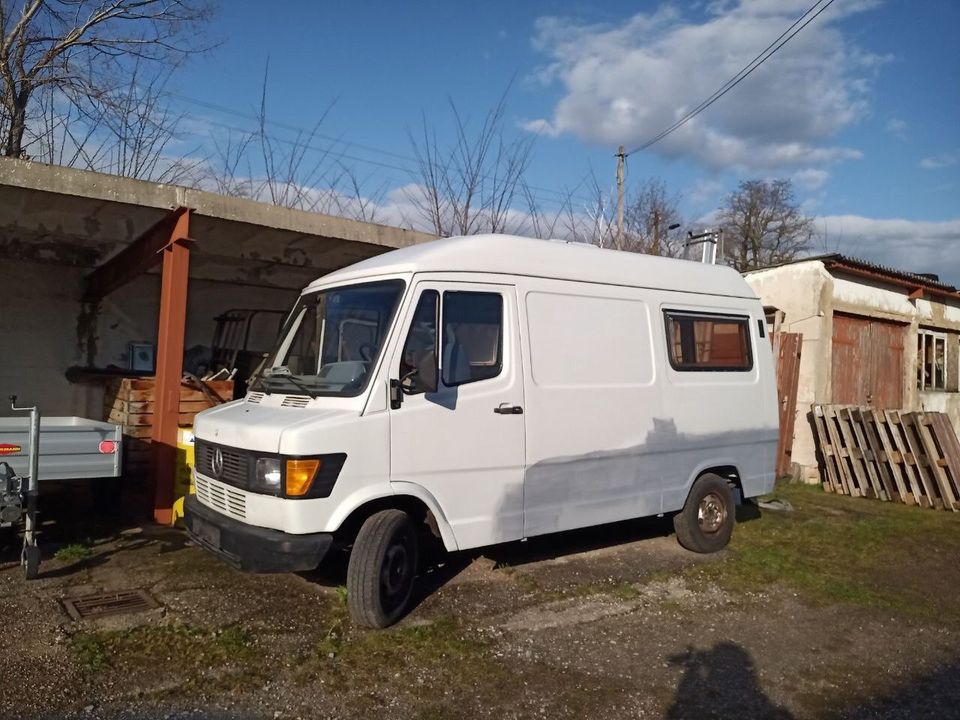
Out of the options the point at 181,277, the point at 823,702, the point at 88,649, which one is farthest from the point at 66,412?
the point at 823,702

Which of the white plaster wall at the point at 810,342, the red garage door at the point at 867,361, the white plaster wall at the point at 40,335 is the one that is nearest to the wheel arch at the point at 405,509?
the white plaster wall at the point at 40,335

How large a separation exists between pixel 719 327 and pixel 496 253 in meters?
2.70

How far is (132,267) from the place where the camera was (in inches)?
328

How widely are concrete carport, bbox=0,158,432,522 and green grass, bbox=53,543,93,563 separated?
3.20ft

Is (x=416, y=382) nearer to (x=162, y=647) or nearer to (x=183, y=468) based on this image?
(x=162, y=647)

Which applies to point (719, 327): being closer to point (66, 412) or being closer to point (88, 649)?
point (88, 649)

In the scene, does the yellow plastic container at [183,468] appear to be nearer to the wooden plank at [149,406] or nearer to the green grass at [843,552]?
the wooden plank at [149,406]

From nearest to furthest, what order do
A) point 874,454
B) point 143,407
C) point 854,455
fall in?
1. point 143,407
2. point 874,454
3. point 854,455

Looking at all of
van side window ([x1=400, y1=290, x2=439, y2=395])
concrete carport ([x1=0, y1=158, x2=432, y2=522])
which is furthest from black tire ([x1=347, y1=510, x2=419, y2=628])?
concrete carport ([x1=0, y1=158, x2=432, y2=522])

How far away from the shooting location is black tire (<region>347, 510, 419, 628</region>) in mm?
4668

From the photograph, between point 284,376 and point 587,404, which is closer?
point 284,376

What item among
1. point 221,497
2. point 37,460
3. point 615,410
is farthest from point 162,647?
point 615,410

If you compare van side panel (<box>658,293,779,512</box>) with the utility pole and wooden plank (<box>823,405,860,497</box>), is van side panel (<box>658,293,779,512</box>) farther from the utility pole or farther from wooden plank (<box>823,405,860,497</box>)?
the utility pole

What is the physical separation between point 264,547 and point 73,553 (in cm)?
271
